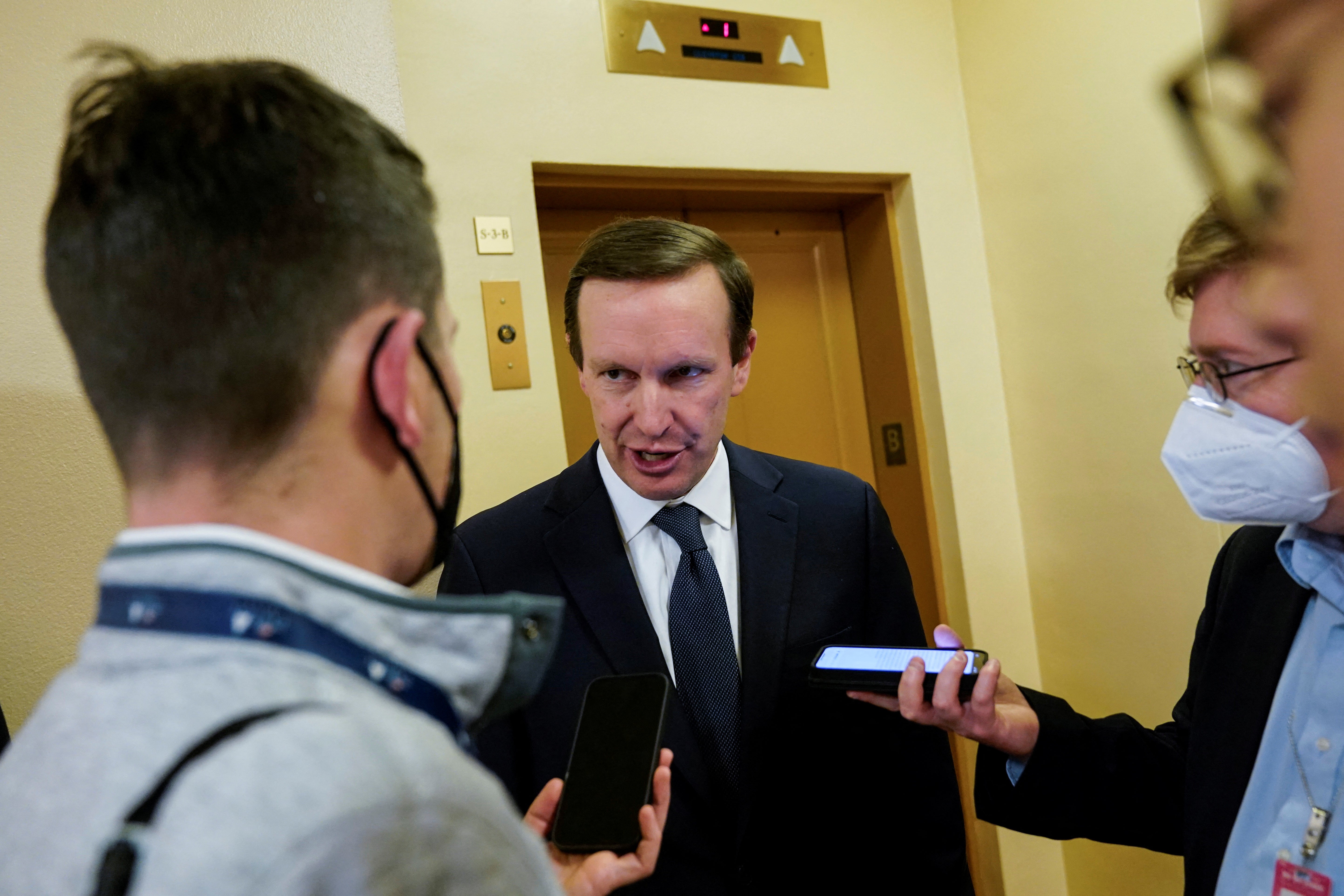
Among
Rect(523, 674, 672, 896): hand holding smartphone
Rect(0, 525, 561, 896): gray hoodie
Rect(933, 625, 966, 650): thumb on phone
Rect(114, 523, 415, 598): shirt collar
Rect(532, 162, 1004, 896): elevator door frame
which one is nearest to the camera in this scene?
Rect(0, 525, 561, 896): gray hoodie

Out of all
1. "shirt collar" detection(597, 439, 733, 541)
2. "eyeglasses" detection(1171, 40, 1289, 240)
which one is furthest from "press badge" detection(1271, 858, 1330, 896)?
"eyeglasses" detection(1171, 40, 1289, 240)

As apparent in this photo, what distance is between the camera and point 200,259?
1.84ft

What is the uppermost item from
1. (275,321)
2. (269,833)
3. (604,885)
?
(275,321)

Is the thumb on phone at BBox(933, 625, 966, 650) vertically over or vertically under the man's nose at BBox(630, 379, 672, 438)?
under

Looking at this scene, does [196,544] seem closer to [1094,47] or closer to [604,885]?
[604,885]

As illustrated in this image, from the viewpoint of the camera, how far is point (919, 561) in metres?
2.71

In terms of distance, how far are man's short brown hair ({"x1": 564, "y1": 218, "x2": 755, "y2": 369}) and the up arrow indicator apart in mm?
893

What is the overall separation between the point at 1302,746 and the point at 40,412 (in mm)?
2103

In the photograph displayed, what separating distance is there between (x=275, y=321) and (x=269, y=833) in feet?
1.10

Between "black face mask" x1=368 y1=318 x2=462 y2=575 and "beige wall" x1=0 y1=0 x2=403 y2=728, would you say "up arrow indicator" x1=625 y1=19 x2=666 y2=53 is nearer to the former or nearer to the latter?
"beige wall" x1=0 y1=0 x2=403 y2=728

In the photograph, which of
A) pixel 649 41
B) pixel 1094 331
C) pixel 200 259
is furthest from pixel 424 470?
pixel 1094 331

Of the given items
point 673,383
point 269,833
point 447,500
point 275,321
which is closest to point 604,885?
point 447,500

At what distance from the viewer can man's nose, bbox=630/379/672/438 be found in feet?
4.82

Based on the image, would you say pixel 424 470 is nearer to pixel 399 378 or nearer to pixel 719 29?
pixel 399 378
